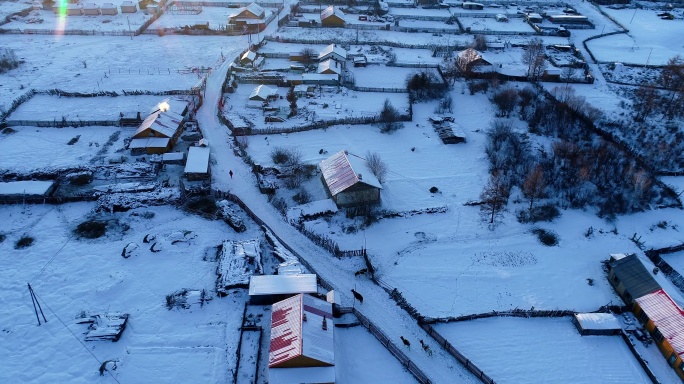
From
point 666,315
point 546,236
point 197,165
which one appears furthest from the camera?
point 197,165

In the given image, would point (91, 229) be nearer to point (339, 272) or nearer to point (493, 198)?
point (339, 272)

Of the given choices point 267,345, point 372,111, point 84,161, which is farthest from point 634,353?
point 84,161

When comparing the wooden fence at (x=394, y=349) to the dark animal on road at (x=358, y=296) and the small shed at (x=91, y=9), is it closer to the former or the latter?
the dark animal on road at (x=358, y=296)

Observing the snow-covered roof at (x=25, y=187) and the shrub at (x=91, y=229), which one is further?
the snow-covered roof at (x=25, y=187)

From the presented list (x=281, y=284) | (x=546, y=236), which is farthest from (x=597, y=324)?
(x=281, y=284)

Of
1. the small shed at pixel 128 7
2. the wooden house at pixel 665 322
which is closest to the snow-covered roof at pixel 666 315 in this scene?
the wooden house at pixel 665 322

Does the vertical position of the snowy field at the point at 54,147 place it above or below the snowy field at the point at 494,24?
below

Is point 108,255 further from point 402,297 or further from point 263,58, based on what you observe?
point 263,58
